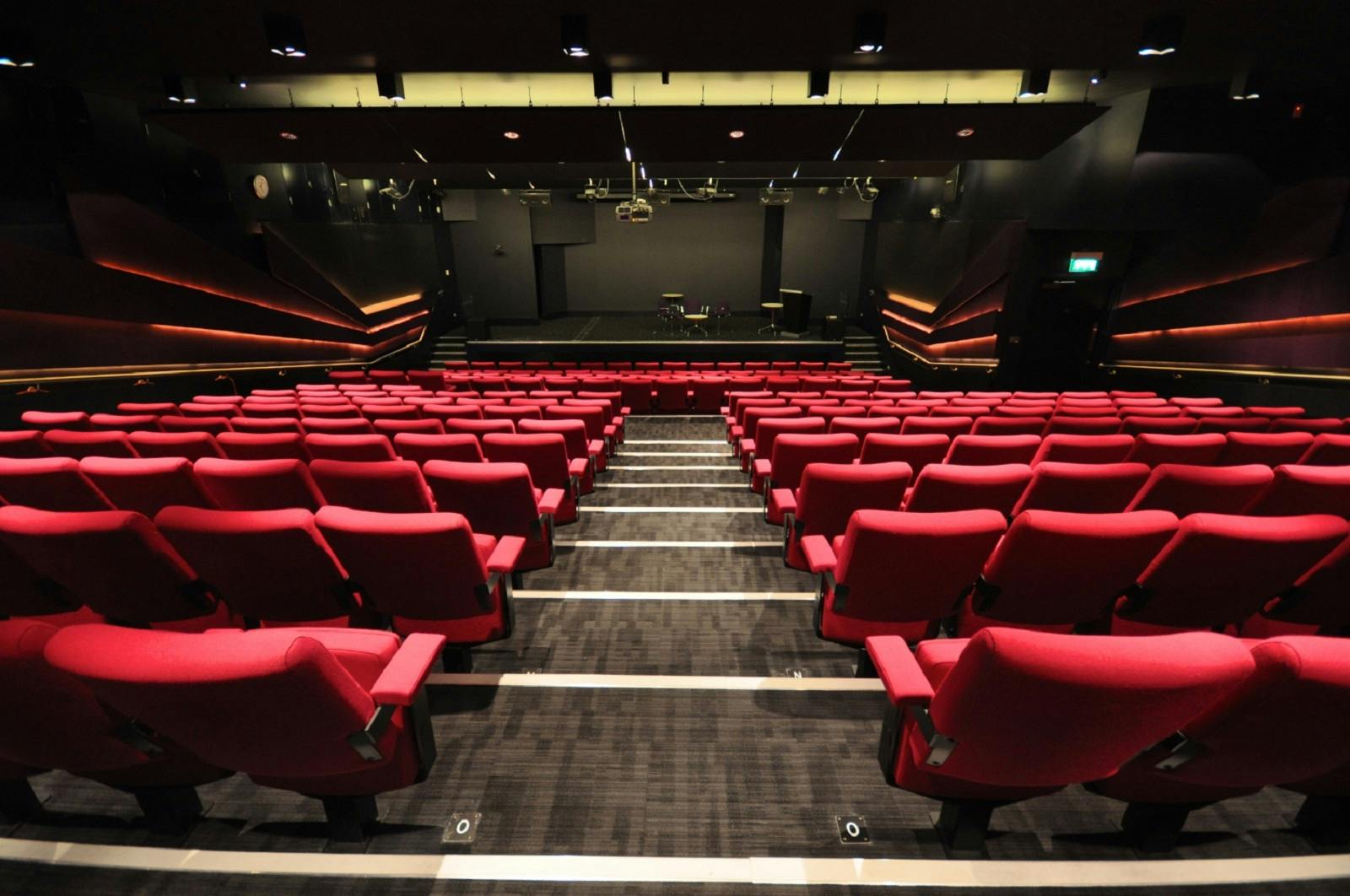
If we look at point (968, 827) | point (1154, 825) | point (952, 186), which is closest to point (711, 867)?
point (968, 827)

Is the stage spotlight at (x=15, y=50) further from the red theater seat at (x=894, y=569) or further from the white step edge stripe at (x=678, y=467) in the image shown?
the red theater seat at (x=894, y=569)

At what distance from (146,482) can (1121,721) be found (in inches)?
136

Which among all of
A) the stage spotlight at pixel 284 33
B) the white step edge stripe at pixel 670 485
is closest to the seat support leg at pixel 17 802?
the white step edge stripe at pixel 670 485

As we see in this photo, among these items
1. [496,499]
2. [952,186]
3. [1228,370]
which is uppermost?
[952,186]

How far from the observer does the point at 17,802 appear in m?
1.58

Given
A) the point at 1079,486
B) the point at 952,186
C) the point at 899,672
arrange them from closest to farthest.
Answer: the point at 899,672, the point at 1079,486, the point at 952,186

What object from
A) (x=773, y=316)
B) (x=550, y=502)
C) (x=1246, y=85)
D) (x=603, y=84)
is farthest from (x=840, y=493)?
(x=773, y=316)

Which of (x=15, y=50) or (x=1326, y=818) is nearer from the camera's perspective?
(x=1326, y=818)

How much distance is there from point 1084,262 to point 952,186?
3.95 m

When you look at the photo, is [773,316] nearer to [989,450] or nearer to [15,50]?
[989,450]

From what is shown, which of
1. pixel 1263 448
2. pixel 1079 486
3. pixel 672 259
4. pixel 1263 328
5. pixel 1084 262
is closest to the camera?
pixel 1079 486

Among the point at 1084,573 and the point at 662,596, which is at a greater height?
the point at 1084,573

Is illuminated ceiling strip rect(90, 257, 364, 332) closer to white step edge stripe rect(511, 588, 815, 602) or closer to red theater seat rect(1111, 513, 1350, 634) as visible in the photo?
white step edge stripe rect(511, 588, 815, 602)

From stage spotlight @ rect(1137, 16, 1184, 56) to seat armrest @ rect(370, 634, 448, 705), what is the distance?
6.94m
